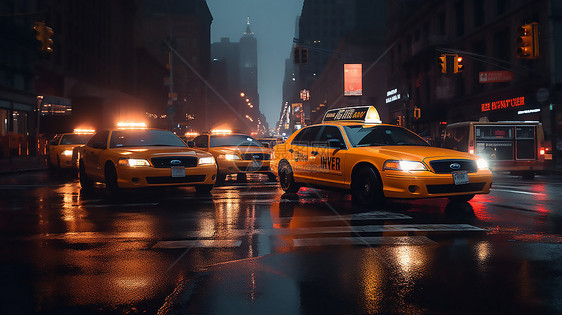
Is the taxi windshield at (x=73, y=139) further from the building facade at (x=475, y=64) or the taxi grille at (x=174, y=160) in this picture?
the building facade at (x=475, y=64)

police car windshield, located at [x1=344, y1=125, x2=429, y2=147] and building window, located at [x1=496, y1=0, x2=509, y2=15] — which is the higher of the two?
building window, located at [x1=496, y1=0, x2=509, y2=15]

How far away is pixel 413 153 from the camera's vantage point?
9.19m

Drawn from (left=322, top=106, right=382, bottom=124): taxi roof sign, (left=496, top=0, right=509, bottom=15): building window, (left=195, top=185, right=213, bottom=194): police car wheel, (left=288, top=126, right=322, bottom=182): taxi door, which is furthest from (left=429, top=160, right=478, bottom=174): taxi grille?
(left=496, top=0, right=509, bottom=15): building window

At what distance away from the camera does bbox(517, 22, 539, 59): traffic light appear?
60.6 feet

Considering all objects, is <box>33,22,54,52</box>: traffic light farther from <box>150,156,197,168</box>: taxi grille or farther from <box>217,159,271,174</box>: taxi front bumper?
<box>150,156,197,168</box>: taxi grille

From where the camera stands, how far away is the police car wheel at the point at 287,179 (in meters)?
12.3

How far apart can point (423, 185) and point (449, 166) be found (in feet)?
2.26

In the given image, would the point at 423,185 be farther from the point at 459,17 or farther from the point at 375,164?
the point at 459,17

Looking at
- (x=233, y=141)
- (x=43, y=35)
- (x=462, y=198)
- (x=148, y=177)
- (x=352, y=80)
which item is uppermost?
(x=352, y=80)

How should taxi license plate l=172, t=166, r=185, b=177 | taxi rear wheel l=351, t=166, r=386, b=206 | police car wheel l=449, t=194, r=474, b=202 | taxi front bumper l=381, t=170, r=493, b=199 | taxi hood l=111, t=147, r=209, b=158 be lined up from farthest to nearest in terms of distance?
taxi hood l=111, t=147, r=209, b=158 → taxi license plate l=172, t=166, r=185, b=177 → police car wheel l=449, t=194, r=474, b=202 → taxi rear wheel l=351, t=166, r=386, b=206 → taxi front bumper l=381, t=170, r=493, b=199

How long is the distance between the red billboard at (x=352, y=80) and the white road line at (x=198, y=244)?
49584 mm

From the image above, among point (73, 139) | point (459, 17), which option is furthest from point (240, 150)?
point (459, 17)

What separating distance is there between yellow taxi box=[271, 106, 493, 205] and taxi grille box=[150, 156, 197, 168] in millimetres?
2250

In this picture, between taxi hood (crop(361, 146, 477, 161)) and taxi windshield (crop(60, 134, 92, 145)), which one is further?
taxi windshield (crop(60, 134, 92, 145))
